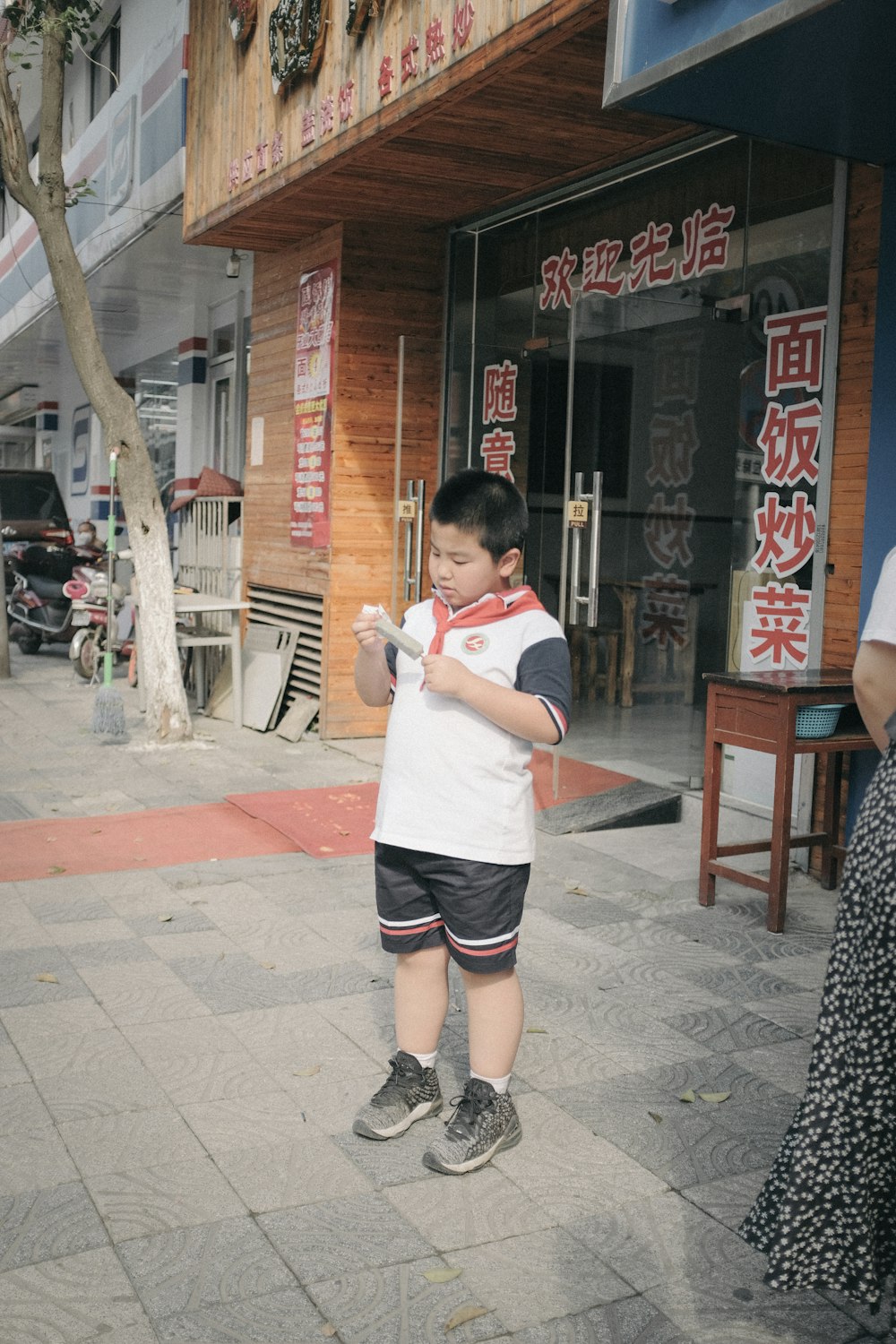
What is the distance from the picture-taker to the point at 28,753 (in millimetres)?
8227

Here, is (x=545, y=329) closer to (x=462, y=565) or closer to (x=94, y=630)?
(x=462, y=565)

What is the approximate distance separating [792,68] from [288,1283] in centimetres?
376

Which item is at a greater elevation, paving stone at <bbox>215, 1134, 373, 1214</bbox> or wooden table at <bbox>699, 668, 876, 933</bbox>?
wooden table at <bbox>699, 668, 876, 933</bbox>

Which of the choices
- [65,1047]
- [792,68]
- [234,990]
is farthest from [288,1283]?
[792,68]

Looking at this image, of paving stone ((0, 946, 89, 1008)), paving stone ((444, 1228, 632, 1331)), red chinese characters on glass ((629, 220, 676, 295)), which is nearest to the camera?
paving stone ((444, 1228, 632, 1331))

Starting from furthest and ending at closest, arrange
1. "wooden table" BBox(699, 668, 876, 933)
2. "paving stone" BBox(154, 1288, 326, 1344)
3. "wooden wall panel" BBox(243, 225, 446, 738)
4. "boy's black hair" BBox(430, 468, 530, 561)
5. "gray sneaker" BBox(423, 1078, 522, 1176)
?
"wooden wall panel" BBox(243, 225, 446, 738) → "wooden table" BBox(699, 668, 876, 933) → "gray sneaker" BBox(423, 1078, 522, 1176) → "boy's black hair" BBox(430, 468, 530, 561) → "paving stone" BBox(154, 1288, 326, 1344)

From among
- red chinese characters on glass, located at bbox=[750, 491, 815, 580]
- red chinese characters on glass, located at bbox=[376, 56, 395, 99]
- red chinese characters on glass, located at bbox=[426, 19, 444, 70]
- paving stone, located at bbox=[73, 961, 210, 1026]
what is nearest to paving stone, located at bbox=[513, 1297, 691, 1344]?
paving stone, located at bbox=[73, 961, 210, 1026]

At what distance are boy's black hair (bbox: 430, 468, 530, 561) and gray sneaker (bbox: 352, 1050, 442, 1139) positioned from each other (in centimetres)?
129

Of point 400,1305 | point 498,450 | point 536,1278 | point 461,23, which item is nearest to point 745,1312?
point 536,1278

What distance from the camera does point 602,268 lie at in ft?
24.4

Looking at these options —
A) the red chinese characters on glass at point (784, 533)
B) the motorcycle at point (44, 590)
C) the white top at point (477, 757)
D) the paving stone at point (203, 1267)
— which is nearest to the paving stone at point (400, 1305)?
the paving stone at point (203, 1267)

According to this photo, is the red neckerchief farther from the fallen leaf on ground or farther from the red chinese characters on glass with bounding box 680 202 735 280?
the red chinese characters on glass with bounding box 680 202 735 280

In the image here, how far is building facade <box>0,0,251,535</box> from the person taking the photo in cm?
1121

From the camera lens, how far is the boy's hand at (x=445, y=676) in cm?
283
